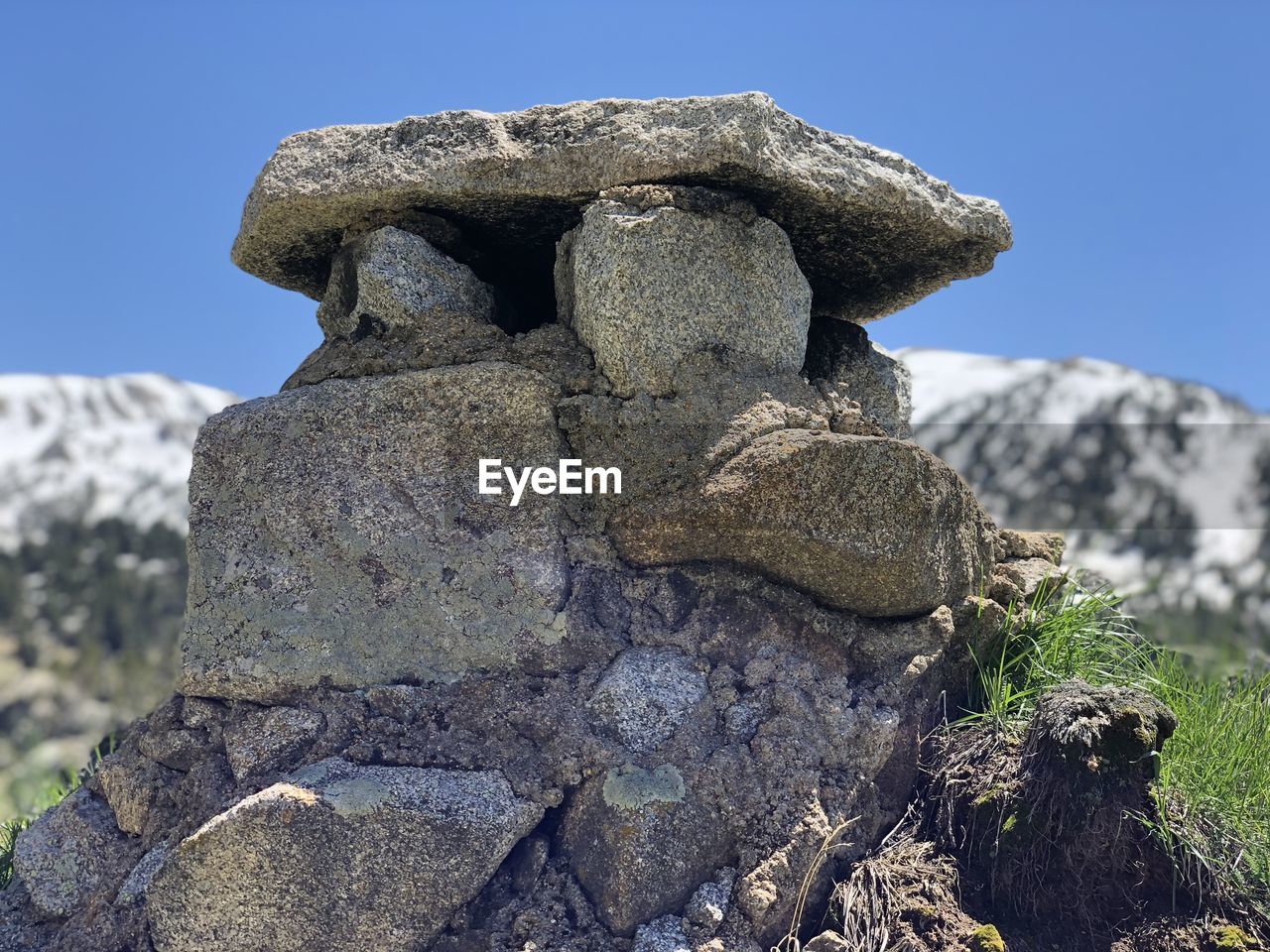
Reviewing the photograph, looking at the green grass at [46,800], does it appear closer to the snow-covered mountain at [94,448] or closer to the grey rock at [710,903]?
the grey rock at [710,903]

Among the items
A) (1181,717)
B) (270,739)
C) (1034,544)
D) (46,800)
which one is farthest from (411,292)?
(46,800)

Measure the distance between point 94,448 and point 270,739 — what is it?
193 feet

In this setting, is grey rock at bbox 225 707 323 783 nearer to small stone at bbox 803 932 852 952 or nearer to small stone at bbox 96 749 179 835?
small stone at bbox 96 749 179 835

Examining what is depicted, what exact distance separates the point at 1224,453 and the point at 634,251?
1380 cm

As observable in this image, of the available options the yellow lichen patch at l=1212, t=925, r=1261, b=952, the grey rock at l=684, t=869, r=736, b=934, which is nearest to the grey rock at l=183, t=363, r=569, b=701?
the grey rock at l=684, t=869, r=736, b=934

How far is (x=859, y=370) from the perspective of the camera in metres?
5.09

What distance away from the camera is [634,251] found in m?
4.16

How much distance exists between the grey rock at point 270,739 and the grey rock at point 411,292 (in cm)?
132

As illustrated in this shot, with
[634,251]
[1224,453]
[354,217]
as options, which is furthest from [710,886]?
[1224,453]

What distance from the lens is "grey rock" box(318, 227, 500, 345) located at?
4402mm

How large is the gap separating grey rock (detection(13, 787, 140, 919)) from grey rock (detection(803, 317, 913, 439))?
2.99 meters

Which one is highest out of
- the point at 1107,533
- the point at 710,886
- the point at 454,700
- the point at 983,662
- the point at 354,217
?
the point at 354,217

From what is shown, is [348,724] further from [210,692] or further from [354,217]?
[354,217]

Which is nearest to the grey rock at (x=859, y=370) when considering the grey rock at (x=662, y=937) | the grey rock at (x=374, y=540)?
the grey rock at (x=374, y=540)
